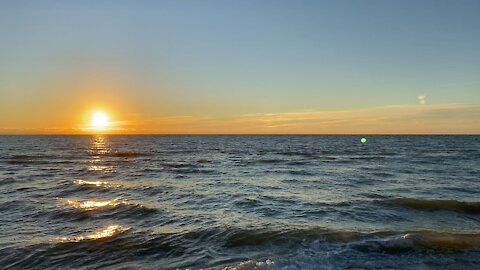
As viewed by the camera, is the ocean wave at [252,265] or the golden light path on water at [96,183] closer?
the ocean wave at [252,265]

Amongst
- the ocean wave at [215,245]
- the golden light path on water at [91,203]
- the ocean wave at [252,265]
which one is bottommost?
the golden light path on water at [91,203]

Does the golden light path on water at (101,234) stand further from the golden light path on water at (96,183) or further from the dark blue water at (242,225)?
the golden light path on water at (96,183)

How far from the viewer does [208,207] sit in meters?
16.1

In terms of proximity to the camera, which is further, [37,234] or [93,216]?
[93,216]

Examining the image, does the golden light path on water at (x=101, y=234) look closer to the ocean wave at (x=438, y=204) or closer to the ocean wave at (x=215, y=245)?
the ocean wave at (x=215, y=245)

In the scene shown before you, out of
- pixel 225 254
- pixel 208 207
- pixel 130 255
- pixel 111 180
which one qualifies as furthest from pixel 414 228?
pixel 111 180

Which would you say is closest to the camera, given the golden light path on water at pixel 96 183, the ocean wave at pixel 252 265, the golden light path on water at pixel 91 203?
the ocean wave at pixel 252 265

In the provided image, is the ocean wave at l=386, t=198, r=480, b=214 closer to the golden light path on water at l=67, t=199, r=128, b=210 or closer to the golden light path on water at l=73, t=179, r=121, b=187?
the golden light path on water at l=67, t=199, r=128, b=210

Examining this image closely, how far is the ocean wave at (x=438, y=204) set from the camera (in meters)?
15.9

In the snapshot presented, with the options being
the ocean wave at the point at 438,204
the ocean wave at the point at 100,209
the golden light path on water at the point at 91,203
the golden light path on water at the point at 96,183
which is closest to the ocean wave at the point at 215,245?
the ocean wave at the point at 100,209

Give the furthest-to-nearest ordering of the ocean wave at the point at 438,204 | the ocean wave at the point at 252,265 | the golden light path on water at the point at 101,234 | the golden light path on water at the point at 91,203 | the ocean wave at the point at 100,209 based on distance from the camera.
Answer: the golden light path on water at the point at 91,203, the ocean wave at the point at 438,204, the ocean wave at the point at 100,209, the golden light path on water at the point at 101,234, the ocean wave at the point at 252,265

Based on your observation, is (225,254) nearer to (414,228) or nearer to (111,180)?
(414,228)

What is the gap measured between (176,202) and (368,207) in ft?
27.5

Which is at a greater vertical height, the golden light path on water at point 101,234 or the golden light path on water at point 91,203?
the golden light path on water at point 101,234
